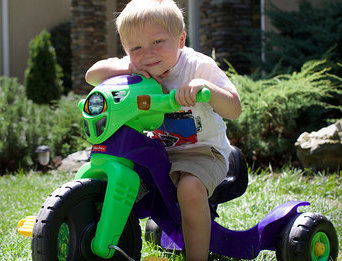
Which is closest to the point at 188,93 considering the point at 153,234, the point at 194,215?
the point at 194,215

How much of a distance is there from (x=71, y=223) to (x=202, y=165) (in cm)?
66

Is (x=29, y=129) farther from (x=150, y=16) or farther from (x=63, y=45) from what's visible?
(x=63, y=45)

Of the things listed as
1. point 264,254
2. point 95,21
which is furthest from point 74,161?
point 95,21

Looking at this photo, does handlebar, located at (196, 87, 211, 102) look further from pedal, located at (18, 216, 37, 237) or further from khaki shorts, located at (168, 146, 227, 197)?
pedal, located at (18, 216, 37, 237)

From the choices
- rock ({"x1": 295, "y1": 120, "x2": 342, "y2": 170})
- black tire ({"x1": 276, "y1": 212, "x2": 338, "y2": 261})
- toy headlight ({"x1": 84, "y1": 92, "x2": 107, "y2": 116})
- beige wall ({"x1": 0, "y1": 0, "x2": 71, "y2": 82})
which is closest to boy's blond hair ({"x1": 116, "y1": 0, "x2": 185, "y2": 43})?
toy headlight ({"x1": 84, "y1": 92, "x2": 107, "y2": 116})

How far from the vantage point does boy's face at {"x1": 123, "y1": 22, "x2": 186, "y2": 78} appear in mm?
2115

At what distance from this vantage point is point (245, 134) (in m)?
5.49

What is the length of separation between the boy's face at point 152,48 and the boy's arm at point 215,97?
23 centimetres

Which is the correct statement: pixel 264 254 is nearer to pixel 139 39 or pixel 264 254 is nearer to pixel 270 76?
pixel 139 39

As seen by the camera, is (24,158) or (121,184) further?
(24,158)

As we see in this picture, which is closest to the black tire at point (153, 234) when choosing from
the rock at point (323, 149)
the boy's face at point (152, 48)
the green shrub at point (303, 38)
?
the boy's face at point (152, 48)

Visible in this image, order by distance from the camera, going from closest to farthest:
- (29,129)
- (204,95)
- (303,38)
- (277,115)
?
(204,95), (277,115), (29,129), (303,38)

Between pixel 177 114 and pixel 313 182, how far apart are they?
8.04ft

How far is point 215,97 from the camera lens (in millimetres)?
2098
